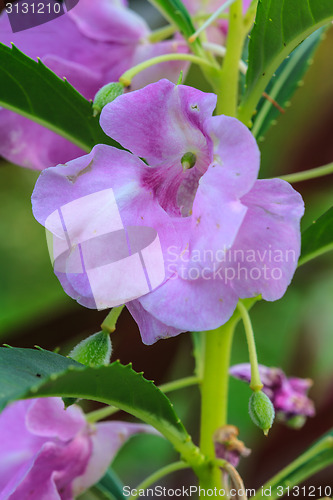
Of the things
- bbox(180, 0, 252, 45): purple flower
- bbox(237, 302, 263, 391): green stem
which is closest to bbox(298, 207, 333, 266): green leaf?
bbox(237, 302, 263, 391): green stem

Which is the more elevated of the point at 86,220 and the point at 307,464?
the point at 86,220

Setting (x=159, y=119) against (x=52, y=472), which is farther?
(x=52, y=472)

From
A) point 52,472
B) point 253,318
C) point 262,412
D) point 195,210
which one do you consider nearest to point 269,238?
point 195,210

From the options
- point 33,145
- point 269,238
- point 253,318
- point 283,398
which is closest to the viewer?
point 269,238

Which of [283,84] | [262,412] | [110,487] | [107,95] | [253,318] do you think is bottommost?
[253,318]

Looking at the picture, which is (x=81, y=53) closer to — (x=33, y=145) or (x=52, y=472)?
(x=33, y=145)

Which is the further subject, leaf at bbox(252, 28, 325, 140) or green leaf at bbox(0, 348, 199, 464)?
leaf at bbox(252, 28, 325, 140)

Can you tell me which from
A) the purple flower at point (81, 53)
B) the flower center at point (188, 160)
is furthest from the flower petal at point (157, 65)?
the flower center at point (188, 160)

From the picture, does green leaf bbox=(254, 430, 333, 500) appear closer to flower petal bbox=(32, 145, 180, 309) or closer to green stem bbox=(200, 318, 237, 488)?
green stem bbox=(200, 318, 237, 488)

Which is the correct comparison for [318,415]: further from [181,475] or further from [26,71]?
[26,71]
